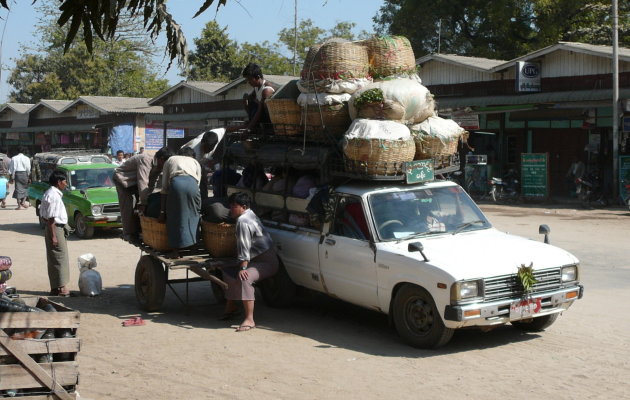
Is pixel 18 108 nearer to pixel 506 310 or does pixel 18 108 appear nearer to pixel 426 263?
pixel 426 263

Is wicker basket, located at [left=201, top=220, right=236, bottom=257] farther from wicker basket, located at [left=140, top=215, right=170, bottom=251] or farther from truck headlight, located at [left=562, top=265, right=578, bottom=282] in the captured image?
truck headlight, located at [left=562, top=265, right=578, bottom=282]

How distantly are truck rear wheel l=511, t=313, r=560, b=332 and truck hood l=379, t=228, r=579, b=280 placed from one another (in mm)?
657

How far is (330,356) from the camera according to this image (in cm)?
775

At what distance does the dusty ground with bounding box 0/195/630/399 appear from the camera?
6.66 metres

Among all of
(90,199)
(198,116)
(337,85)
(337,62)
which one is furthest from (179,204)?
(198,116)

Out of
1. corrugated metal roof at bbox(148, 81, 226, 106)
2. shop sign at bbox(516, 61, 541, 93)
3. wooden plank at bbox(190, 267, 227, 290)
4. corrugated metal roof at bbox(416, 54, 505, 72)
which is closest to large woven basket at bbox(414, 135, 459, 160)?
wooden plank at bbox(190, 267, 227, 290)

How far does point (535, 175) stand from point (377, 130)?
19.4 m

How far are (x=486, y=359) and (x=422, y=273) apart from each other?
101 cm

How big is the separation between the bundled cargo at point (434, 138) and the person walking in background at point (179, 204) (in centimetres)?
273

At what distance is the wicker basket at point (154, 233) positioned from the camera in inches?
379

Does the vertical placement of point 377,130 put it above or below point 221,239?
above

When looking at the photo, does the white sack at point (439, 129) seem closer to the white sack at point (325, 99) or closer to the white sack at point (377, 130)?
the white sack at point (377, 130)

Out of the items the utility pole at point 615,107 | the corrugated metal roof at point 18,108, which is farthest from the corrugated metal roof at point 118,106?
the utility pole at point 615,107

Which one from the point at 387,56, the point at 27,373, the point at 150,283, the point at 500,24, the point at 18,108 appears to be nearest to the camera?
the point at 27,373
